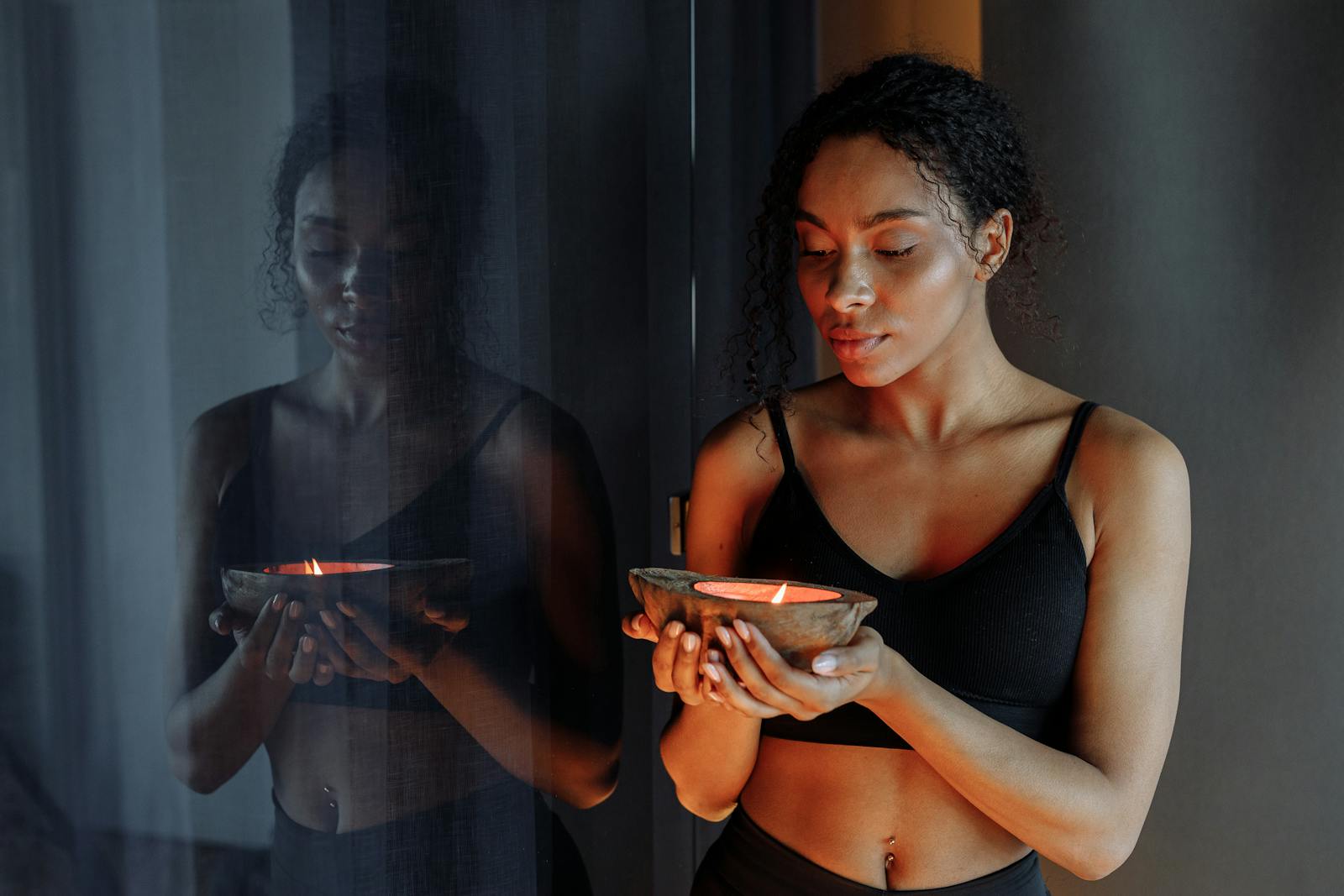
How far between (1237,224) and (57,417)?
1.65 meters

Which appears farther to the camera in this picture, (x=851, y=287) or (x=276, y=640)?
(x=851, y=287)

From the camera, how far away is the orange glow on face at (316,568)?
732 mm

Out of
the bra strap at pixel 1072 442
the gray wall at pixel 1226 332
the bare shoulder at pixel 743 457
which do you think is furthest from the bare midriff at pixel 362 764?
the gray wall at pixel 1226 332

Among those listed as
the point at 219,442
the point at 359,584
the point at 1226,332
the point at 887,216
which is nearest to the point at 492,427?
the point at 359,584

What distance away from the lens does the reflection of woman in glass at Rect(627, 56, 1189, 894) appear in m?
1.06

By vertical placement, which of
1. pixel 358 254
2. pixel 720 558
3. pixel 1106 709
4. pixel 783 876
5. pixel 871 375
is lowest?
pixel 783 876

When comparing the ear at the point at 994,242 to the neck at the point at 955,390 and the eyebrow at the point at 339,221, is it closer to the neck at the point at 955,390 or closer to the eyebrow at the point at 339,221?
the neck at the point at 955,390

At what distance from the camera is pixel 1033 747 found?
1.02 m

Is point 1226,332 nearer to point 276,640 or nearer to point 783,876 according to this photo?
point 783,876

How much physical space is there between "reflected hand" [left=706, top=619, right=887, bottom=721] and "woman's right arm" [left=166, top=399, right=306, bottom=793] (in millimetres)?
320

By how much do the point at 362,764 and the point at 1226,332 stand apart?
57.3 inches

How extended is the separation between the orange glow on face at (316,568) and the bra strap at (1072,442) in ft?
2.26

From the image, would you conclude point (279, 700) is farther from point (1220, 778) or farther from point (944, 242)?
point (1220, 778)

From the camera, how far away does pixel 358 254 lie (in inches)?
32.4
